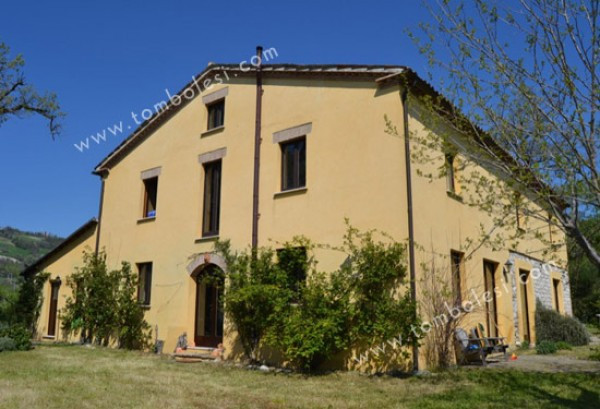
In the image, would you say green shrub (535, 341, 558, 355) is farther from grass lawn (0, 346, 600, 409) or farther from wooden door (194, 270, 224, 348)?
wooden door (194, 270, 224, 348)

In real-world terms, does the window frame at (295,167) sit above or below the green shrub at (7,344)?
above

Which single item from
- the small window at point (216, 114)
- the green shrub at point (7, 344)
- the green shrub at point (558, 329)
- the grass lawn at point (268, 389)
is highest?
the small window at point (216, 114)

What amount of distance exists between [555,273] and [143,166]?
16.1 meters

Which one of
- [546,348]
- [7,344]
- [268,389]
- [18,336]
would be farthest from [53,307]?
[546,348]

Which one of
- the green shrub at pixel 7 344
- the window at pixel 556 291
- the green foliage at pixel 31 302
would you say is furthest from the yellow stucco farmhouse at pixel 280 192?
the green shrub at pixel 7 344

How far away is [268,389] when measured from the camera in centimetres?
865

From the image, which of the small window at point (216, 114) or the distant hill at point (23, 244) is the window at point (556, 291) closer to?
the small window at point (216, 114)

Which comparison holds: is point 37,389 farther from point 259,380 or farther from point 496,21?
point 496,21

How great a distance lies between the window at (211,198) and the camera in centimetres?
1440

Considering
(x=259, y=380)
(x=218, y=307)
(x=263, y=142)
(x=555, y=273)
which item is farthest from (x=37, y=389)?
(x=555, y=273)

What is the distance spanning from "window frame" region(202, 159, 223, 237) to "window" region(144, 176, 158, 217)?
108 inches

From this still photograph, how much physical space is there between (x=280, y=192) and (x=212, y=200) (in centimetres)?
294

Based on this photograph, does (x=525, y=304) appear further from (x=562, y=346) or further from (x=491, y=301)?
(x=491, y=301)

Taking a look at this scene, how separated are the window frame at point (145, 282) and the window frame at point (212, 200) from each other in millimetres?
2743
